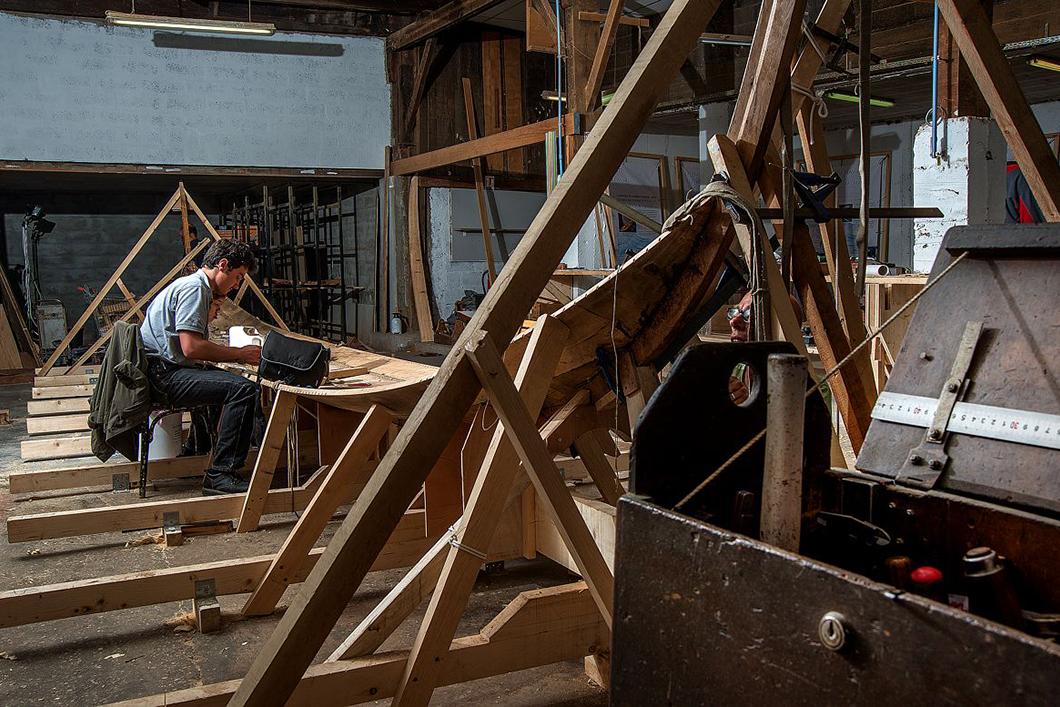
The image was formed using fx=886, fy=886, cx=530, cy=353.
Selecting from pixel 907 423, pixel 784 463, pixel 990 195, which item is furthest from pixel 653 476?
pixel 990 195

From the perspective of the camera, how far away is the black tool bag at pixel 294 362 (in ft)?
14.8

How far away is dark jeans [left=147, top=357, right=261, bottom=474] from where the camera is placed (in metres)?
5.12

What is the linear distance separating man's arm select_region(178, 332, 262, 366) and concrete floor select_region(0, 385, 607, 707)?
3.43 feet

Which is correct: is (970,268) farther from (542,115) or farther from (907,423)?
(542,115)

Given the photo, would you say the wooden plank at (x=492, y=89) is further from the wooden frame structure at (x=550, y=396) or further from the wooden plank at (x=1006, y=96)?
the wooden plank at (x=1006, y=96)

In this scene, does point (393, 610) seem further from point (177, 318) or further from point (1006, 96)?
point (177, 318)

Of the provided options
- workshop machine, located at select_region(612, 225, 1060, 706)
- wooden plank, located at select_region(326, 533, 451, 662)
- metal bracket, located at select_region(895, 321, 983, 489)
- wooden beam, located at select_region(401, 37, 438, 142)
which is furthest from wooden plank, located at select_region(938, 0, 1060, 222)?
wooden beam, located at select_region(401, 37, 438, 142)

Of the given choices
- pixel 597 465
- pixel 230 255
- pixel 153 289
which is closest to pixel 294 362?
pixel 230 255

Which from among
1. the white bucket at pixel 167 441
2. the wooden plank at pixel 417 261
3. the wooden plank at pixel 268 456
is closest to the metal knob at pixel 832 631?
the wooden plank at pixel 268 456

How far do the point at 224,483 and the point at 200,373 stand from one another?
660mm

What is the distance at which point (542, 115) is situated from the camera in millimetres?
12641

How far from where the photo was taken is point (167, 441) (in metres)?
5.65

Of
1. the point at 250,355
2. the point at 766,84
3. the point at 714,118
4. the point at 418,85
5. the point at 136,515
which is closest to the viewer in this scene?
the point at 766,84

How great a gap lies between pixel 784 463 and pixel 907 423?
0.60 meters
